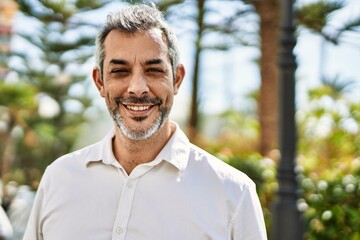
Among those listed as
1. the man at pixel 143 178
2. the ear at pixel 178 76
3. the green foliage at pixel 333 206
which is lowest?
the green foliage at pixel 333 206

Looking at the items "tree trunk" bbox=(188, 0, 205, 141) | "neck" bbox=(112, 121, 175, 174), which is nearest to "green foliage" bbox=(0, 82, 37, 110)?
"tree trunk" bbox=(188, 0, 205, 141)

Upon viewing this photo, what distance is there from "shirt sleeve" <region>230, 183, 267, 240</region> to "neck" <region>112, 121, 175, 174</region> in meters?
0.27

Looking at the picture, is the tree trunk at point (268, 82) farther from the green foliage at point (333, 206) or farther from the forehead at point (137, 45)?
the forehead at point (137, 45)

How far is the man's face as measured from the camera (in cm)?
178

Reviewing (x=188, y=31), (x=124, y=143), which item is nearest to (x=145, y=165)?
(x=124, y=143)

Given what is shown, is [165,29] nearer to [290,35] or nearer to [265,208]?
[290,35]

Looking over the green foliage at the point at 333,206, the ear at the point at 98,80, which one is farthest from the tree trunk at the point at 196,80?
the ear at the point at 98,80

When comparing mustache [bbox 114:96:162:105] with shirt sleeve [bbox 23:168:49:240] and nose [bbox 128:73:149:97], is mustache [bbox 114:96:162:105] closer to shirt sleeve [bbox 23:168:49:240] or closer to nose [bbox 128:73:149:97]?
nose [bbox 128:73:149:97]

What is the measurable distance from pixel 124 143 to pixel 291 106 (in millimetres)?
2265

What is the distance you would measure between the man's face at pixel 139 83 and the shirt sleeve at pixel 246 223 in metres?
0.29

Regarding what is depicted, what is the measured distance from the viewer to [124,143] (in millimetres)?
1857

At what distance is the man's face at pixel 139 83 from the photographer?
1.78m

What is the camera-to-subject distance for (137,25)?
1812mm

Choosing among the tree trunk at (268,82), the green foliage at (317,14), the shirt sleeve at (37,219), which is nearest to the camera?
the shirt sleeve at (37,219)
